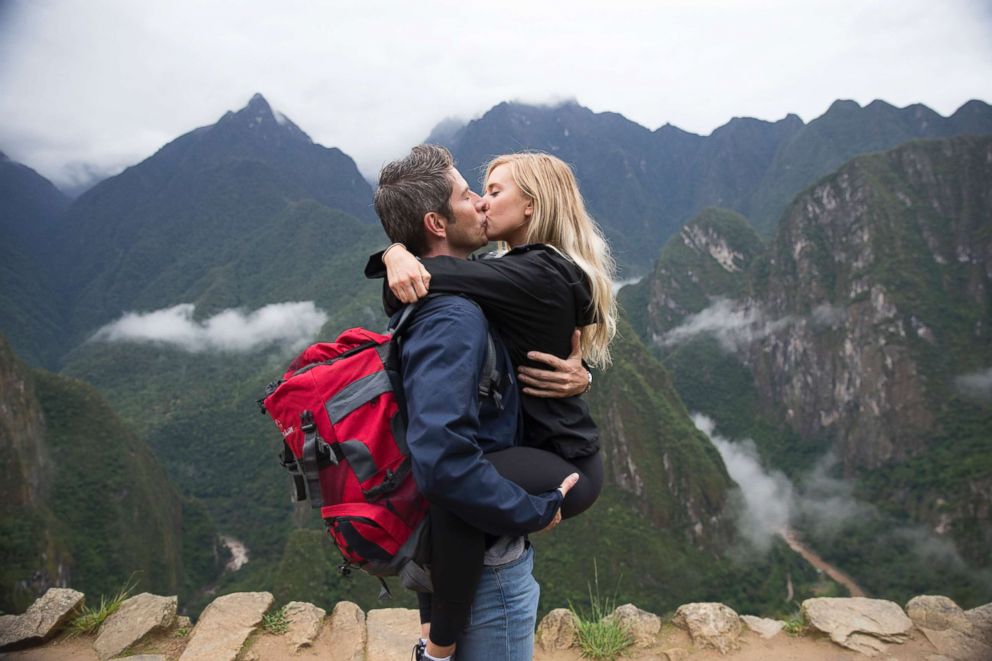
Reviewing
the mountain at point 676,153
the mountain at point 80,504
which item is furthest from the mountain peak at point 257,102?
the mountain at point 80,504

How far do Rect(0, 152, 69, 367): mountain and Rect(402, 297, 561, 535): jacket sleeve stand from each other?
123864 mm

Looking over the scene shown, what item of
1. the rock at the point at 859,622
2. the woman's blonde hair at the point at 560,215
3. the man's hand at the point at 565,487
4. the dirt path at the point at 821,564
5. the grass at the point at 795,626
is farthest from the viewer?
the dirt path at the point at 821,564

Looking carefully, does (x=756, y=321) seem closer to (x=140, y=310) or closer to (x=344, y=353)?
(x=344, y=353)

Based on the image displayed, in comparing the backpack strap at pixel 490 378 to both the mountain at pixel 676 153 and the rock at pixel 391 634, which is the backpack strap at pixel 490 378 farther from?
the mountain at pixel 676 153

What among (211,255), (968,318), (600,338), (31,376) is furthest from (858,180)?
(211,255)

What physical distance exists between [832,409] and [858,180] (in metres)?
30.6

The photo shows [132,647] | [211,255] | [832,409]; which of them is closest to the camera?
[132,647]

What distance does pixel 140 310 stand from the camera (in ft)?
384

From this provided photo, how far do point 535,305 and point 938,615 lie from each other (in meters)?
5.10

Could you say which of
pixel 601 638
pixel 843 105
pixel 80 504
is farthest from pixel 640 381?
pixel 843 105

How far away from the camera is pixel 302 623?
443cm

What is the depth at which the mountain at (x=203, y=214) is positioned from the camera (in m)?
119

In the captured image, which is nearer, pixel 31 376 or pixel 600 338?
pixel 600 338

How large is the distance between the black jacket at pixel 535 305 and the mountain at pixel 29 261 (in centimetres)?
12373
